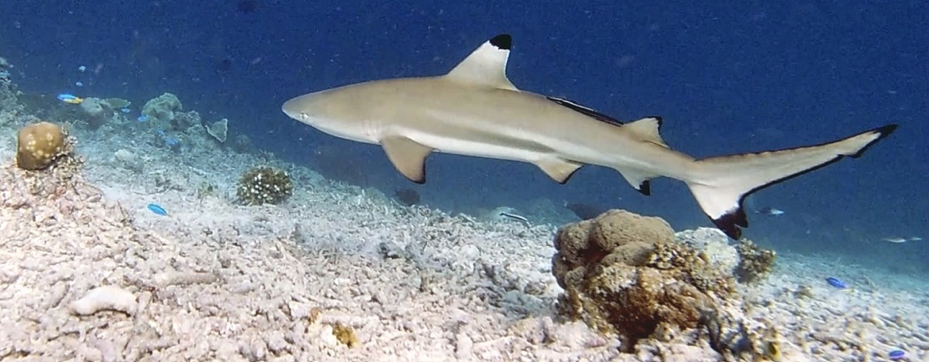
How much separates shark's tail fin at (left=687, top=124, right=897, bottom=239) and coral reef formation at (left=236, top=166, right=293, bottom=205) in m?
7.59

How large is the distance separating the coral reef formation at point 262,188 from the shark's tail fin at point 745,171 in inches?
299

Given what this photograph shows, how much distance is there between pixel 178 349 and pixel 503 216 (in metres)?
10.9

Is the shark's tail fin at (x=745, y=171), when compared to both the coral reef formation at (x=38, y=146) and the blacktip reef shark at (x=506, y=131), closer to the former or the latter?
the blacktip reef shark at (x=506, y=131)

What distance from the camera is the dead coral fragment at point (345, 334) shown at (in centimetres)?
352

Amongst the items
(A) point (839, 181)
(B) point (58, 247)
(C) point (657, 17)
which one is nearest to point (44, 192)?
(B) point (58, 247)

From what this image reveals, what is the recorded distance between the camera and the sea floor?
124 inches

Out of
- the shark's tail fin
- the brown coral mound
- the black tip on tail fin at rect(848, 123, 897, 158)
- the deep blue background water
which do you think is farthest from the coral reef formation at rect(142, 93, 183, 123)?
the deep blue background water

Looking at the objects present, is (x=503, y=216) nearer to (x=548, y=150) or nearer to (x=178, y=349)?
(x=548, y=150)

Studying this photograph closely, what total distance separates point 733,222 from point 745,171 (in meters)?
0.38

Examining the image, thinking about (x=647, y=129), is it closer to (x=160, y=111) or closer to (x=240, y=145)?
(x=160, y=111)

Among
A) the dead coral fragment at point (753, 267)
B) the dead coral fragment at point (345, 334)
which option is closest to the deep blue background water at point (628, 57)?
the dead coral fragment at point (753, 267)

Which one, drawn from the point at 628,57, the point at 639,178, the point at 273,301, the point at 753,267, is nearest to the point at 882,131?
the point at 639,178

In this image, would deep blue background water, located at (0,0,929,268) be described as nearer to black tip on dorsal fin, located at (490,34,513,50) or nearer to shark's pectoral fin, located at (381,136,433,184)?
shark's pectoral fin, located at (381,136,433,184)

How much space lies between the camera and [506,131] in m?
4.32
